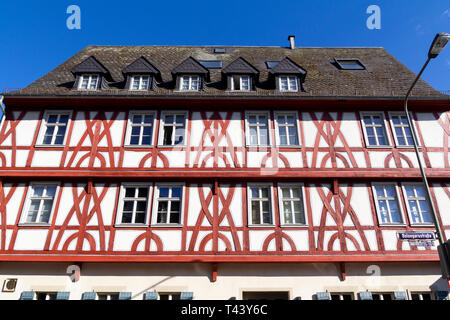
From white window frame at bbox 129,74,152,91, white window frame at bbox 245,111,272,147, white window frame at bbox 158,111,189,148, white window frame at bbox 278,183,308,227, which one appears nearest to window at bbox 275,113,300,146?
white window frame at bbox 245,111,272,147

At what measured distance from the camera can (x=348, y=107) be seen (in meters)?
11.8

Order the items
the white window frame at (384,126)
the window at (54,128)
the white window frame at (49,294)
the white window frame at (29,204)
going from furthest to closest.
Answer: the window at (54,128) < the white window frame at (384,126) < the white window frame at (29,204) < the white window frame at (49,294)

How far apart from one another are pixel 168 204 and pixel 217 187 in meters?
→ 1.74

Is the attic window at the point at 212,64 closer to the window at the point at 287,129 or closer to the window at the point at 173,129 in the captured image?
the window at the point at 173,129

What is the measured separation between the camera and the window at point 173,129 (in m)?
11.1

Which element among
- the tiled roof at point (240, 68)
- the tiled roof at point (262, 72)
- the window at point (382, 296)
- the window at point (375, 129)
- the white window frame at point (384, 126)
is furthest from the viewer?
the tiled roof at point (240, 68)

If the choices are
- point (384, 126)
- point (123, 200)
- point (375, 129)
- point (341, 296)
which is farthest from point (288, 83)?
point (341, 296)

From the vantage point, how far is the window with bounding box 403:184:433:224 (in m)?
10.1

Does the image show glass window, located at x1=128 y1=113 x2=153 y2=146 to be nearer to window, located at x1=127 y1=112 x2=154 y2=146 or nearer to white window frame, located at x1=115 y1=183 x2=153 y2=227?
window, located at x1=127 y1=112 x2=154 y2=146

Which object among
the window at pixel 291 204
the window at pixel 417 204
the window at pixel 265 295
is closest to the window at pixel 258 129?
the window at pixel 291 204

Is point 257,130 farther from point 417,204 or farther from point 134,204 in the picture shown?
point 417,204

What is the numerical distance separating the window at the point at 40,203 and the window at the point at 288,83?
9306 mm

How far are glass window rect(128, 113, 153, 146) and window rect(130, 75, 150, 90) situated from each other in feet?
4.77

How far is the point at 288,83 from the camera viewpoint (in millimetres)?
12477
